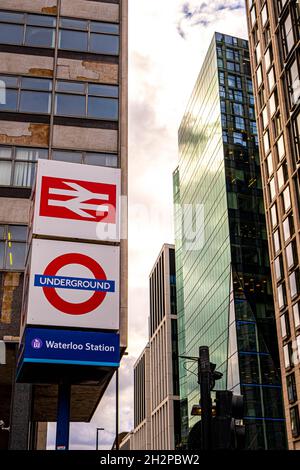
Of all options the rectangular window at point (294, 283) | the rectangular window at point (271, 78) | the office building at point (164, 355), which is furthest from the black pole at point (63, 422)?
the office building at point (164, 355)

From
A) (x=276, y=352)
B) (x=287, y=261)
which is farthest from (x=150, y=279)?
(x=287, y=261)

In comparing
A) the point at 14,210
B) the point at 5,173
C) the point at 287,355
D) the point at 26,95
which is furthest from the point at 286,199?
the point at 14,210

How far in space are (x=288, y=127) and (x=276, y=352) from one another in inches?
1005

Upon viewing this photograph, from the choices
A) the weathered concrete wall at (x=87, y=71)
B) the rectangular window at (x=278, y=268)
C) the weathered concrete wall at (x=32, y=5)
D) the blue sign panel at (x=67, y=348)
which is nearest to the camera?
the blue sign panel at (x=67, y=348)

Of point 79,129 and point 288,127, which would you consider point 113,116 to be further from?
point 288,127

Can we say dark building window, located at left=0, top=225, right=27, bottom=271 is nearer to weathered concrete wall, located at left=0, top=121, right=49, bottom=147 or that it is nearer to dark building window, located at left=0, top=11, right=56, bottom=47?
weathered concrete wall, located at left=0, top=121, right=49, bottom=147

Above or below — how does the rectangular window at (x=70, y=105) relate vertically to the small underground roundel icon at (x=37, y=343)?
above

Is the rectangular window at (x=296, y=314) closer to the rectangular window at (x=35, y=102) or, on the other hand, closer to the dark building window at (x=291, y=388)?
the dark building window at (x=291, y=388)

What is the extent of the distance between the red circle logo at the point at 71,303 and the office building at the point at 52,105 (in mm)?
10177

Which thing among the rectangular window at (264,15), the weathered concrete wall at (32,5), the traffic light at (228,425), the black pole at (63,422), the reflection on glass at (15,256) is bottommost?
the traffic light at (228,425)

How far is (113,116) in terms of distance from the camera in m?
27.0

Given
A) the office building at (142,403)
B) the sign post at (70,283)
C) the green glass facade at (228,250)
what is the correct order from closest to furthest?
the sign post at (70,283) < the green glass facade at (228,250) < the office building at (142,403)

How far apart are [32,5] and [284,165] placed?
123ft

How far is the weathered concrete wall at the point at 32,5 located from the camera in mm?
28688
